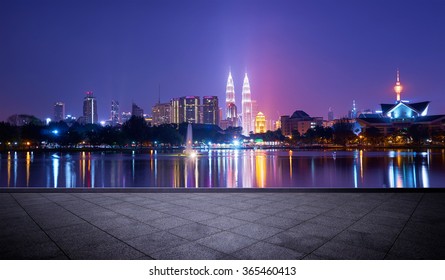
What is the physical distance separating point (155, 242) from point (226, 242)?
4.21ft

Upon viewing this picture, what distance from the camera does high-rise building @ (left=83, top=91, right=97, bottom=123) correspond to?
17662cm

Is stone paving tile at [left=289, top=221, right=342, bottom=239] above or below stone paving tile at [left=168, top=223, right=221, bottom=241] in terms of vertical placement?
below

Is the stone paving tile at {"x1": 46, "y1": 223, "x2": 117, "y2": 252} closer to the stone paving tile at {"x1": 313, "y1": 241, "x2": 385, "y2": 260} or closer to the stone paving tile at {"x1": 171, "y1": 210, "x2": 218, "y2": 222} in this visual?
the stone paving tile at {"x1": 171, "y1": 210, "x2": 218, "y2": 222}

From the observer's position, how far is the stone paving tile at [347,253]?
514 cm

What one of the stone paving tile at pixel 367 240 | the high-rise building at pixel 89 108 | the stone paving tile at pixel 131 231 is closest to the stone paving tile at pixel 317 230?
the stone paving tile at pixel 367 240

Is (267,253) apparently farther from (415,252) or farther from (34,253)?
(34,253)

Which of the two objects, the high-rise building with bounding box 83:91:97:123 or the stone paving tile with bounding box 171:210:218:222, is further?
the high-rise building with bounding box 83:91:97:123

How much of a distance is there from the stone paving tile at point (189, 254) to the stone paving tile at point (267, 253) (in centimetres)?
33

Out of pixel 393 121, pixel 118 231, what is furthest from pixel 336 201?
pixel 393 121

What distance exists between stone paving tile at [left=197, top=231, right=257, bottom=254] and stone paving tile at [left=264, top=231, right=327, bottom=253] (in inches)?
17.8

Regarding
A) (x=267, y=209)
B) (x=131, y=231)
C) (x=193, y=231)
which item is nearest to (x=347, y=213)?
(x=267, y=209)

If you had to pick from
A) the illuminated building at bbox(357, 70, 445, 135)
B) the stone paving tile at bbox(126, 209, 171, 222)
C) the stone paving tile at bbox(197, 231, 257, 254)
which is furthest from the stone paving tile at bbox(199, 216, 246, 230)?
the illuminated building at bbox(357, 70, 445, 135)

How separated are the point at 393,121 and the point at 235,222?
6361 inches
